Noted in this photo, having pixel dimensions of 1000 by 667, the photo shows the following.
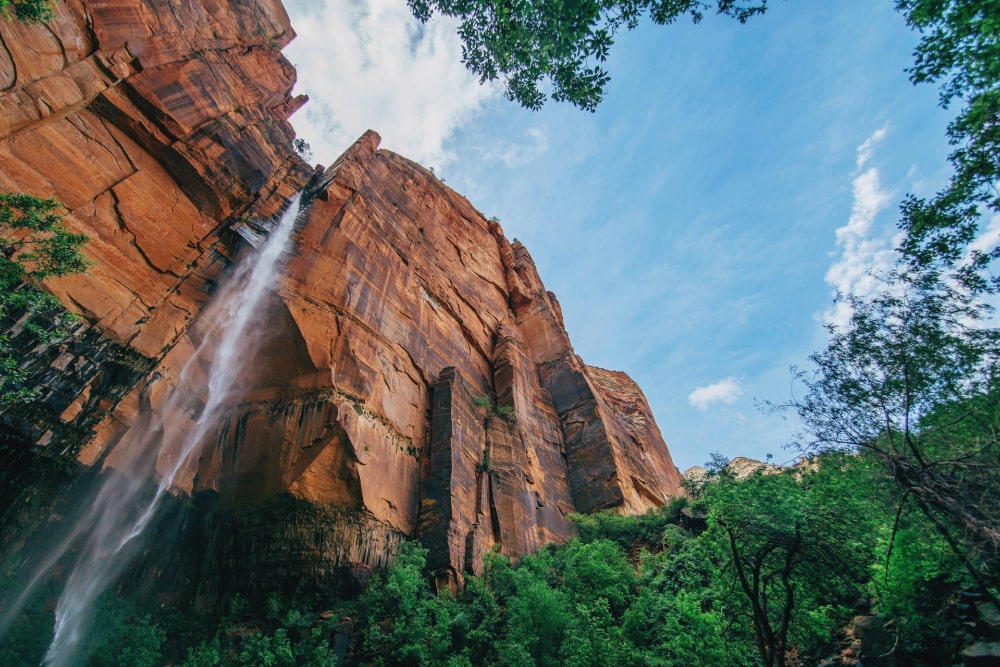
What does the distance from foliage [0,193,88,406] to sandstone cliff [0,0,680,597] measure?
3.11ft

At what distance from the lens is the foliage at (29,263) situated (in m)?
12.0

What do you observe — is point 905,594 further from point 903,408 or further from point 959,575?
point 903,408

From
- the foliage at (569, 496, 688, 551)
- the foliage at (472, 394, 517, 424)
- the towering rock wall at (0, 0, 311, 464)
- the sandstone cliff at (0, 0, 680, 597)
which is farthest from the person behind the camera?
the foliage at (472, 394, 517, 424)

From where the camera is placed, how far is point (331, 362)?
17.4m

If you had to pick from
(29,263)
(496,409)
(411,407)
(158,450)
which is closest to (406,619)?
(411,407)

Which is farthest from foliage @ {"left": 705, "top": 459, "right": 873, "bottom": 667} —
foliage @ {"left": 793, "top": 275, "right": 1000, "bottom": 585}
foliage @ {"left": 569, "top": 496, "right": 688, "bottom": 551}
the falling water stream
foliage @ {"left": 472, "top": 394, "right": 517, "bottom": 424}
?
the falling water stream

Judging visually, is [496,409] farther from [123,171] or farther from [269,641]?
[123,171]

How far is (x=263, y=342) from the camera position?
17781 millimetres

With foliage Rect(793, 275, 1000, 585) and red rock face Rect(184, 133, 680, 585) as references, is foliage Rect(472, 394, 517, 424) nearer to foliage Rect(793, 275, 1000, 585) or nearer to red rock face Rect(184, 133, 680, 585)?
red rock face Rect(184, 133, 680, 585)

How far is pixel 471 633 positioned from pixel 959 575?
1036 cm

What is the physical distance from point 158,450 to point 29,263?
6.56 meters

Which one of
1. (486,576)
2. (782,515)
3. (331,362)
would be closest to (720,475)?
(782,515)

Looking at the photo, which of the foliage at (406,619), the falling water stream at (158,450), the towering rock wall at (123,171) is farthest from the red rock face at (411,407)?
the towering rock wall at (123,171)

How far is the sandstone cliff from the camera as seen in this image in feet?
48.4
